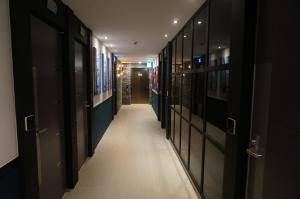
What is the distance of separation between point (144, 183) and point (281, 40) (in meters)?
2.74

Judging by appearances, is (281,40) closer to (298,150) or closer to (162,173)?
(298,150)

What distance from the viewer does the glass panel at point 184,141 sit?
3.62m

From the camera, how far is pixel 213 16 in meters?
2.43

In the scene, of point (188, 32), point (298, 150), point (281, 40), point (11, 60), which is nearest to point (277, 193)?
point (298, 150)

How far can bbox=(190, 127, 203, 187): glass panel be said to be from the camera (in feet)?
9.53

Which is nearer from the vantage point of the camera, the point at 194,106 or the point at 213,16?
the point at 213,16

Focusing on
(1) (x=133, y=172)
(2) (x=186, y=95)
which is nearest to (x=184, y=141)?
(2) (x=186, y=95)

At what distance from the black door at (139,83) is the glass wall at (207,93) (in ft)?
31.2

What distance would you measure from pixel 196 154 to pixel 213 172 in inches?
26.3

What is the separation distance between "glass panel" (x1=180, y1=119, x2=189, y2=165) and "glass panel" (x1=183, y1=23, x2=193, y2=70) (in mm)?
1121

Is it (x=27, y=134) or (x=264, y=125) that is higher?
(x=264, y=125)

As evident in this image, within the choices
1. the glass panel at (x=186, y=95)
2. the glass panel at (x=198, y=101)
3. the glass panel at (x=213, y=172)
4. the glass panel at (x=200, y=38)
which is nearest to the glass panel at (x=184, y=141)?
the glass panel at (x=186, y=95)

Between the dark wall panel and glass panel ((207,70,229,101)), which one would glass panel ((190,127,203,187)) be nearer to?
glass panel ((207,70,229,101))

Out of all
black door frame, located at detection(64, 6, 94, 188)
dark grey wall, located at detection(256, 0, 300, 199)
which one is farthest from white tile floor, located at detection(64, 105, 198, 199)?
dark grey wall, located at detection(256, 0, 300, 199)
